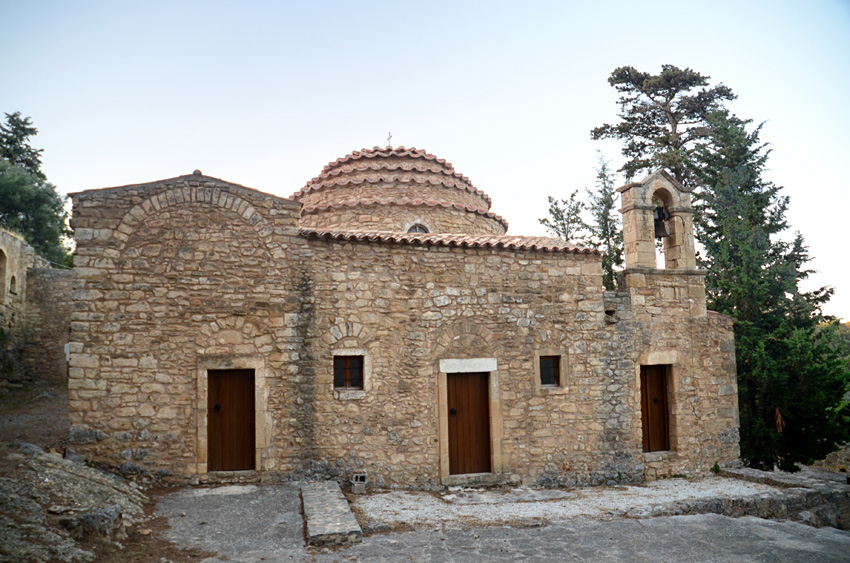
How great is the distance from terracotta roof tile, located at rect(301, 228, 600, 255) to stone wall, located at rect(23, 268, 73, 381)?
1191 cm

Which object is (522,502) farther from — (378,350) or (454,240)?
(454,240)

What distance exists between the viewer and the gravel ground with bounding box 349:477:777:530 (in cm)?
677

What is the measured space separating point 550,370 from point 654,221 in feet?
12.6

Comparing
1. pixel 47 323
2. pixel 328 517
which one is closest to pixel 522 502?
pixel 328 517

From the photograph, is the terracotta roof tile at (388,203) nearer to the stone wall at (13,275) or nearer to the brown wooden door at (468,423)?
the brown wooden door at (468,423)

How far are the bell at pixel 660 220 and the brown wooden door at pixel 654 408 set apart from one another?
104 inches

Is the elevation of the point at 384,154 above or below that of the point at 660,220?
above

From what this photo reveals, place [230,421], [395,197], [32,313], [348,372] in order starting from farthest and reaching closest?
[32,313] → [395,197] → [348,372] → [230,421]

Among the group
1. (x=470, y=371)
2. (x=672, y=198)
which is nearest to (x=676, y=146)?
(x=672, y=198)

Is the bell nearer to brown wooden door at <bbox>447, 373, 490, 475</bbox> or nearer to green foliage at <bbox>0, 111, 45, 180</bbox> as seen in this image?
brown wooden door at <bbox>447, 373, 490, 475</bbox>

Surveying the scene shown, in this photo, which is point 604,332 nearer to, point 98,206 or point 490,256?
point 490,256

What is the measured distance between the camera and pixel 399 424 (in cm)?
830

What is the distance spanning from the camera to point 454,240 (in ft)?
29.0

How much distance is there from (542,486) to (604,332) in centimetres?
290
